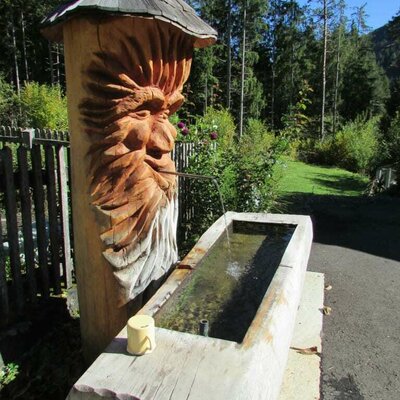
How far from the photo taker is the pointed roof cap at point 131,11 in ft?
6.27

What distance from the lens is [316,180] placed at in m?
12.6

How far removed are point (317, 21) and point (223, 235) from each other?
24.2 meters

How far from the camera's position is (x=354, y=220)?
7047 mm

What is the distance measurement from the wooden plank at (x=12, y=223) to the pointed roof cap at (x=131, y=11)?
3.04ft

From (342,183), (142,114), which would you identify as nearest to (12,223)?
(142,114)

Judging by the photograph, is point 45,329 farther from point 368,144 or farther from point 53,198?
point 368,144

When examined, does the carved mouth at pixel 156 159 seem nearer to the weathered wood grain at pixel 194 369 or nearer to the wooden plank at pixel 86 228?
the wooden plank at pixel 86 228

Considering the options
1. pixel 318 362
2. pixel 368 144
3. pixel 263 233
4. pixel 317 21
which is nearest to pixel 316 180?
pixel 368 144

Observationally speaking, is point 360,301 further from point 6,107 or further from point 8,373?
point 6,107

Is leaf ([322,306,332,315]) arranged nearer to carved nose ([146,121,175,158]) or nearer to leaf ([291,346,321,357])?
leaf ([291,346,321,357])

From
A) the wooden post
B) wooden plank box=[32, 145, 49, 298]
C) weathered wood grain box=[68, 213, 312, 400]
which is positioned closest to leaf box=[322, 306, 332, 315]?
weathered wood grain box=[68, 213, 312, 400]

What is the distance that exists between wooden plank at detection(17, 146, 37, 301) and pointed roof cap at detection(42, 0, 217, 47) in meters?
0.94

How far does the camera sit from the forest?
49.1 feet

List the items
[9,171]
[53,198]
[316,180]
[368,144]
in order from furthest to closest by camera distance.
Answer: [368,144] → [316,180] → [53,198] → [9,171]
